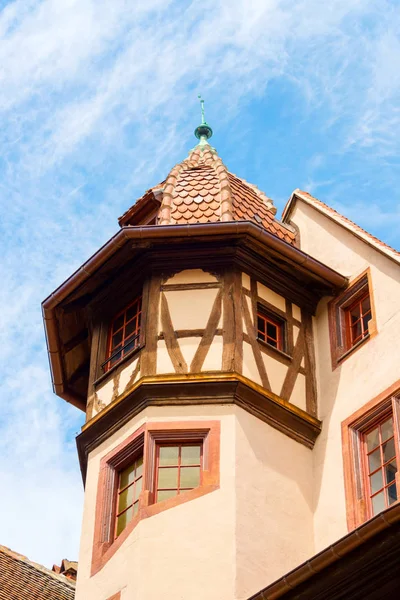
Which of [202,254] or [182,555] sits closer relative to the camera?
[182,555]

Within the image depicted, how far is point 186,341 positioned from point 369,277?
109 inches

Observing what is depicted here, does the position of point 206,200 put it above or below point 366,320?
above

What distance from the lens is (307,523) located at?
16391mm

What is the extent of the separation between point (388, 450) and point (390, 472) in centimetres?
34

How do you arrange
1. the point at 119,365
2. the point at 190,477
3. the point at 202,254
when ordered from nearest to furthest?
the point at 190,477 < the point at 119,365 < the point at 202,254

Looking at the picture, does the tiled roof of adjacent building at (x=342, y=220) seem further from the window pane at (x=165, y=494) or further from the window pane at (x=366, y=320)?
the window pane at (x=165, y=494)

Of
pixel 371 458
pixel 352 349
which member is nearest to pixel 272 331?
pixel 352 349

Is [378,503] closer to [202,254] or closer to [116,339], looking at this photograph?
[202,254]

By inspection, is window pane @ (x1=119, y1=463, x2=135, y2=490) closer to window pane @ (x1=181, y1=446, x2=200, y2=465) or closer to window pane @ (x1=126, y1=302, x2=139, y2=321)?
window pane @ (x1=181, y1=446, x2=200, y2=465)

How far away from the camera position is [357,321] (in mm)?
17969

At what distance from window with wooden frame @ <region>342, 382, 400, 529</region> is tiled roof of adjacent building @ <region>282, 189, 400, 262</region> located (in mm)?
2194

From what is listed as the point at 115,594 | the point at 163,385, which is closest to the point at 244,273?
the point at 163,385

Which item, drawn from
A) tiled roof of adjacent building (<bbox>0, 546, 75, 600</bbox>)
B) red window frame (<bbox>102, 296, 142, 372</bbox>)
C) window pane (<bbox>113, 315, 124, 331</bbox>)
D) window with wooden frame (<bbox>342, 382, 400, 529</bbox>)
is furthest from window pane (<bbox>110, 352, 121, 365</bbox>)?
tiled roof of adjacent building (<bbox>0, 546, 75, 600</bbox>)

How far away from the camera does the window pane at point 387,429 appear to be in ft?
53.3
